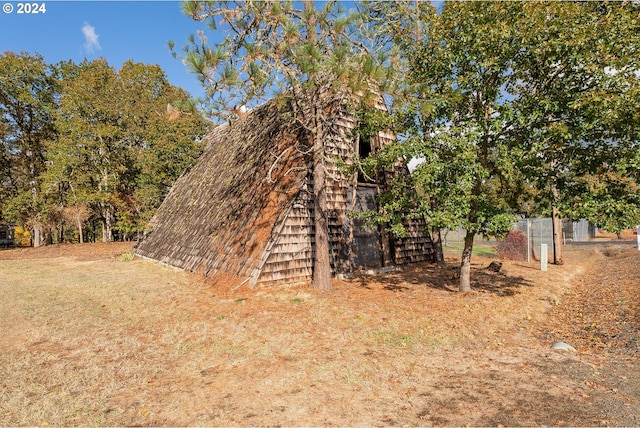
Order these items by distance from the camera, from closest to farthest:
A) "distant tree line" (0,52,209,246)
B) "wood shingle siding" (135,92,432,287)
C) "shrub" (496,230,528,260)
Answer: "wood shingle siding" (135,92,432,287)
"shrub" (496,230,528,260)
"distant tree line" (0,52,209,246)

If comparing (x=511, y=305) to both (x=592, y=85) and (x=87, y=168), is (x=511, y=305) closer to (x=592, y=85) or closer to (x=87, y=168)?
(x=592, y=85)

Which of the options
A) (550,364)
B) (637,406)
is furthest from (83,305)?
(637,406)

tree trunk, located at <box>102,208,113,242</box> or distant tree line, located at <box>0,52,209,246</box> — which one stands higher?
distant tree line, located at <box>0,52,209,246</box>

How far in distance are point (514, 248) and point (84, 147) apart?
26.3 m

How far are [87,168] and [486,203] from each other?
24.5m

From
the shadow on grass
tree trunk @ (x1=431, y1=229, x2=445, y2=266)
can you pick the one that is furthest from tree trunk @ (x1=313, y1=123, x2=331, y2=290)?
tree trunk @ (x1=431, y1=229, x2=445, y2=266)

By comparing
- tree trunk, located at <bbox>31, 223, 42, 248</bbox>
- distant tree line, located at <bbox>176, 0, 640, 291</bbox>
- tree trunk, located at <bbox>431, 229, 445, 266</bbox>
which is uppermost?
distant tree line, located at <bbox>176, 0, 640, 291</bbox>

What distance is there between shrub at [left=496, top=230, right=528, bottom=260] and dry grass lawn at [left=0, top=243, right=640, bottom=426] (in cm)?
754

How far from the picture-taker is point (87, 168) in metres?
22.7

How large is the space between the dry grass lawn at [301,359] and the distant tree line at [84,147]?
1093 centimetres

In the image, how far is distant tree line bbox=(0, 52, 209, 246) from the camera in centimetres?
1925

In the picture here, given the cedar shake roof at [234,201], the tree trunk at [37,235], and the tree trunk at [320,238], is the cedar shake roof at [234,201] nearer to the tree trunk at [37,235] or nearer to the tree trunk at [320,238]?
the tree trunk at [320,238]

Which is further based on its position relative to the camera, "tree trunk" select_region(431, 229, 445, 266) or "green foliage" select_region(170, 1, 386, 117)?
"tree trunk" select_region(431, 229, 445, 266)

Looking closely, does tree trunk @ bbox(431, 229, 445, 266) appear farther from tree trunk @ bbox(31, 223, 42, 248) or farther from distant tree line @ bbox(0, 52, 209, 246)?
tree trunk @ bbox(31, 223, 42, 248)
